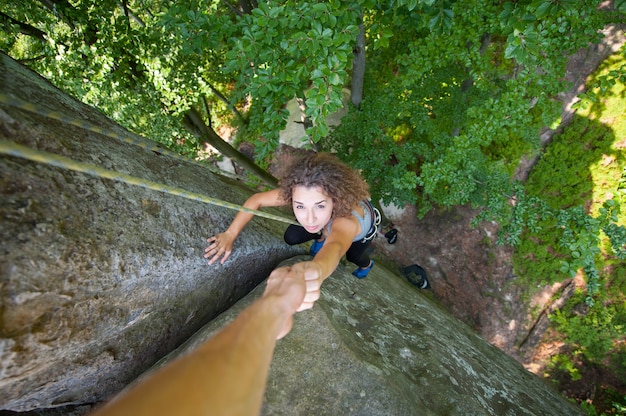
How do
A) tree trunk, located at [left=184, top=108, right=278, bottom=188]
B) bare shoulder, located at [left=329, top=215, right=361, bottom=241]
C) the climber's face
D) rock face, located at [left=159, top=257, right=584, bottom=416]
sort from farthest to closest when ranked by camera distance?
1. tree trunk, located at [left=184, top=108, right=278, bottom=188]
2. bare shoulder, located at [left=329, top=215, right=361, bottom=241]
3. the climber's face
4. rock face, located at [left=159, top=257, right=584, bottom=416]

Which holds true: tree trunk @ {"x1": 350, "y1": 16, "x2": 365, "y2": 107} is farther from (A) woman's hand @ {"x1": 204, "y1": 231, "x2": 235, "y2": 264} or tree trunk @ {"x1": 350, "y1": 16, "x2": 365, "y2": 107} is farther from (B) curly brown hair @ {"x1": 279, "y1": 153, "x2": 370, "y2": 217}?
(A) woman's hand @ {"x1": 204, "y1": 231, "x2": 235, "y2": 264}

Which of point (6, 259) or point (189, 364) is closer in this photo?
point (189, 364)

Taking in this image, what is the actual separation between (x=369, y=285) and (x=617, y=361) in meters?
6.73

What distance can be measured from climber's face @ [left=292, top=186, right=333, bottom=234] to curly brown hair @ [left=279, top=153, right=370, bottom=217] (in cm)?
4

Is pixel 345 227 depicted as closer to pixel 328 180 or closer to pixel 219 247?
pixel 328 180

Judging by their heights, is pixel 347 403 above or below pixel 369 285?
below

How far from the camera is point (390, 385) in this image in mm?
2430

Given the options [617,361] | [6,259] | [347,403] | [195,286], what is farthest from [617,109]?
[6,259]

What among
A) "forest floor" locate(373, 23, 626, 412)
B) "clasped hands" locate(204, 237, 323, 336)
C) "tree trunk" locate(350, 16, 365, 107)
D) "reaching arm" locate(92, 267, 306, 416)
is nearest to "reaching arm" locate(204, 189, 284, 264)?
"clasped hands" locate(204, 237, 323, 336)

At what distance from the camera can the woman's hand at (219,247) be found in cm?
280

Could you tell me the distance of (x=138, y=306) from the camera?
2.32m

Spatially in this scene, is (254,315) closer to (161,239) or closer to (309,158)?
(161,239)

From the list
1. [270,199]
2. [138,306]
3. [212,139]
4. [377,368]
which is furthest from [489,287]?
[138,306]

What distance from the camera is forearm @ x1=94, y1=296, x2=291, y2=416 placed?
2.58 feet
